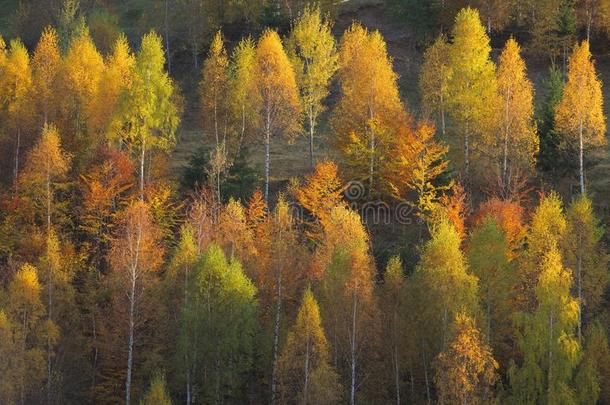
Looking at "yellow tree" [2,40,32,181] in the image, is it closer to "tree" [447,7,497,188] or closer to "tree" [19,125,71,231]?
"tree" [19,125,71,231]

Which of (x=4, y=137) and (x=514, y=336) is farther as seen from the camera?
(x=4, y=137)

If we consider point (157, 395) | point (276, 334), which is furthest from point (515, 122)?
point (157, 395)

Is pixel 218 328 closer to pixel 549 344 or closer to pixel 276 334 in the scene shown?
pixel 276 334

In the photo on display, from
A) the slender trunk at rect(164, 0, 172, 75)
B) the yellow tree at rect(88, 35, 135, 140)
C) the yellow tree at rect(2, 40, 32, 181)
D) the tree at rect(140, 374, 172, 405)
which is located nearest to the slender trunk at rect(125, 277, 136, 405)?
the tree at rect(140, 374, 172, 405)

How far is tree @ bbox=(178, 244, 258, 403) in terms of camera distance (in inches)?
1989

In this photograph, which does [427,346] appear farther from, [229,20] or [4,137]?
[229,20]

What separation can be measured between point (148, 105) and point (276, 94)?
893 cm

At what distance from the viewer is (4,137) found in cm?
6894

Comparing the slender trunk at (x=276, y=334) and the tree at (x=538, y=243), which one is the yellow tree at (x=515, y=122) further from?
the slender trunk at (x=276, y=334)

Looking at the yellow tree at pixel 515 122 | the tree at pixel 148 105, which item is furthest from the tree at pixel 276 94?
the yellow tree at pixel 515 122

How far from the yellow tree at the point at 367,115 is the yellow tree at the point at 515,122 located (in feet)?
22.2

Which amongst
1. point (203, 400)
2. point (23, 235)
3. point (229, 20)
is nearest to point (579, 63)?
point (203, 400)

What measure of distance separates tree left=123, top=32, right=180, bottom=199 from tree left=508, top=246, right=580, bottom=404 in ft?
92.2

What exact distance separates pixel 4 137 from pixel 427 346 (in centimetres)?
3580
